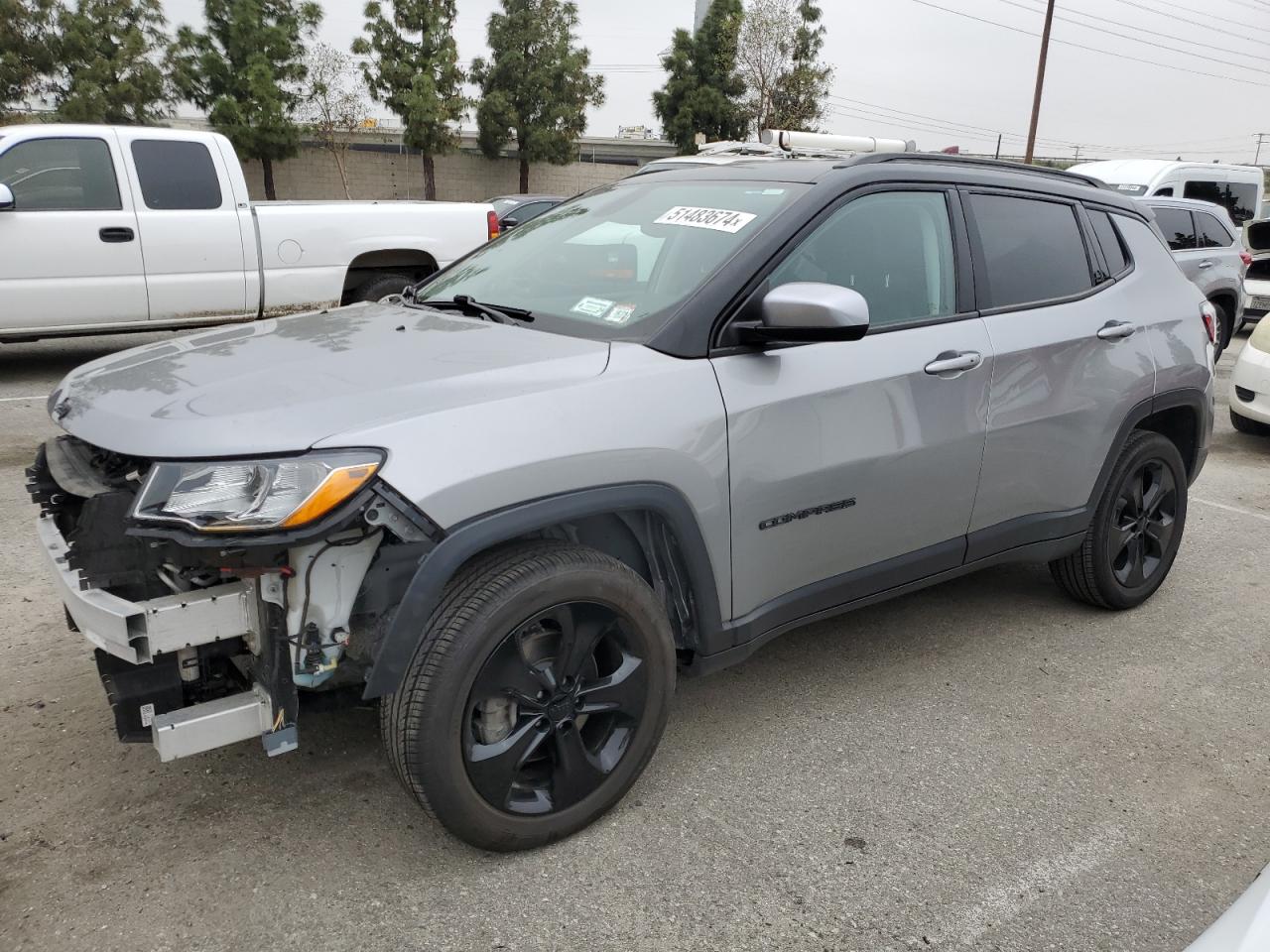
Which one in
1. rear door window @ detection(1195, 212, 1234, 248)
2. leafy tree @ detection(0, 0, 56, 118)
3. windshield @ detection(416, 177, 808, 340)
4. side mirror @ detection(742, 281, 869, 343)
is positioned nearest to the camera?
side mirror @ detection(742, 281, 869, 343)

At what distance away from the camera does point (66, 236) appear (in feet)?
25.5

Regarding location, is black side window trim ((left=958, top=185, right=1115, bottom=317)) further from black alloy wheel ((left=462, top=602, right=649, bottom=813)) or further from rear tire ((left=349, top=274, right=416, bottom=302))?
rear tire ((left=349, top=274, right=416, bottom=302))

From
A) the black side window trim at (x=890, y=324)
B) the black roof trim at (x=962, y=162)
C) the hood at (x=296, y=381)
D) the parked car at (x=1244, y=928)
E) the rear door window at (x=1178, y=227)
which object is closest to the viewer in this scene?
the parked car at (x=1244, y=928)

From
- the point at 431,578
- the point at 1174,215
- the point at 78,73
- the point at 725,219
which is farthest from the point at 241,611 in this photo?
the point at 78,73

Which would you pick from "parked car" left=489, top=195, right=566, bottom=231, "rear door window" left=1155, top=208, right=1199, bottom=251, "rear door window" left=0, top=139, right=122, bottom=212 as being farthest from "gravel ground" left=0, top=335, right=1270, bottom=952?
"parked car" left=489, top=195, right=566, bottom=231

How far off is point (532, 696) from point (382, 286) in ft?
A: 23.9

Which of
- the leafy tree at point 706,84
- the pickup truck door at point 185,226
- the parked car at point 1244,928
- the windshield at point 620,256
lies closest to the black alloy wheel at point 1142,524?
the windshield at point 620,256

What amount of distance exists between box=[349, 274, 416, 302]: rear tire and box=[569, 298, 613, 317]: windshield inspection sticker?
6.36 meters

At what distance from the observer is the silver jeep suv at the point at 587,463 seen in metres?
2.21

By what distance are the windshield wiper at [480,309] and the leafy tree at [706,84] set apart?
37.1 metres

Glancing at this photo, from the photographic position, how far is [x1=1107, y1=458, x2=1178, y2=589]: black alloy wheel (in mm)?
4070

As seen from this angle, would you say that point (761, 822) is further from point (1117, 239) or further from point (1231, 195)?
point (1231, 195)

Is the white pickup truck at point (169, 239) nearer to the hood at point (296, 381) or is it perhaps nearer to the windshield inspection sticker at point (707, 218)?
the hood at point (296, 381)

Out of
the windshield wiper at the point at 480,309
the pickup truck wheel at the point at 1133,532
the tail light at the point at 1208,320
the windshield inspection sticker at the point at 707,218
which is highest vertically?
the windshield inspection sticker at the point at 707,218
